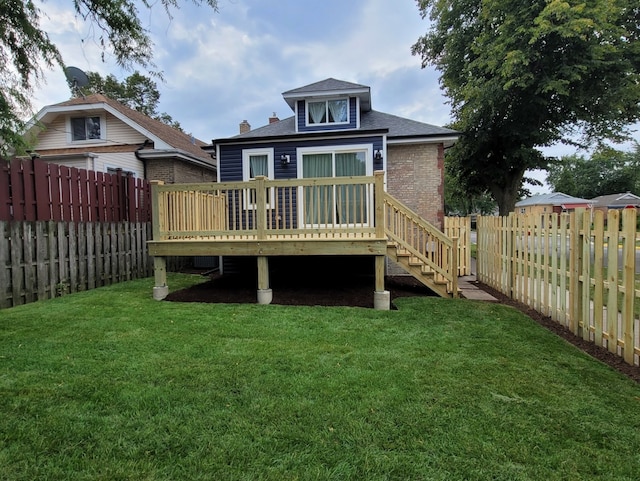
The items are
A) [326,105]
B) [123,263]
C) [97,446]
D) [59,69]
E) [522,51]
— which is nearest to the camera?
[97,446]

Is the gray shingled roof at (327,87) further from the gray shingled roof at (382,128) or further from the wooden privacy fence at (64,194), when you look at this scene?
the wooden privacy fence at (64,194)

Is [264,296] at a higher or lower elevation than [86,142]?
lower

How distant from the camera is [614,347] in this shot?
3881 millimetres

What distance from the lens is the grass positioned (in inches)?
80.4

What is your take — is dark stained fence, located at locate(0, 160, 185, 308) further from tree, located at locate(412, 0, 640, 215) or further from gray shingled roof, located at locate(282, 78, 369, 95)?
tree, located at locate(412, 0, 640, 215)

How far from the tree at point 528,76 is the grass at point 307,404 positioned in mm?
11491

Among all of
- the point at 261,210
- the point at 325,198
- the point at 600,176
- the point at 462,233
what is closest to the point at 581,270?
the point at 325,198

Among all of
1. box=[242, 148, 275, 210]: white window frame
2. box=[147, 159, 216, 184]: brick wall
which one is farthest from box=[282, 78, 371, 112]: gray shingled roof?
box=[147, 159, 216, 184]: brick wall

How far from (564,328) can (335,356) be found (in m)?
3.31

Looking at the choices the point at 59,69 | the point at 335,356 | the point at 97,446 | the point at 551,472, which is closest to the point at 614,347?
the point at 551,472

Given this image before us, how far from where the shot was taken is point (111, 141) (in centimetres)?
1287

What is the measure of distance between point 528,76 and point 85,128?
15.6 metres

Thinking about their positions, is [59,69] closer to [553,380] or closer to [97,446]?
[97,446]

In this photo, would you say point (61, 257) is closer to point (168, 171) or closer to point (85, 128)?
point (168, 171)
